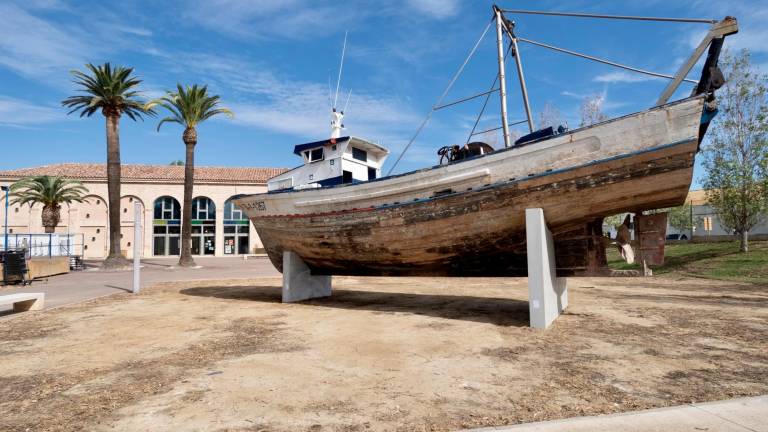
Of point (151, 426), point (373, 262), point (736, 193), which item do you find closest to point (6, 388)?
point (151, 426)

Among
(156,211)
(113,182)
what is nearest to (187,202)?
(113,182)

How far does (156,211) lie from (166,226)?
1794 mm

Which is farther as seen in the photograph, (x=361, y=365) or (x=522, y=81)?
(x=522, y=81)

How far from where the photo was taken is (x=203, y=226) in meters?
43.3

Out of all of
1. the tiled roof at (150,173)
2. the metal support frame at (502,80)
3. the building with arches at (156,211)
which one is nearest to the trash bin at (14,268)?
the metal support frame at (502,80)

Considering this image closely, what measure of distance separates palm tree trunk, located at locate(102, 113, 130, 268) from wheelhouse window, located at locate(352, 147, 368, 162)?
858 inches

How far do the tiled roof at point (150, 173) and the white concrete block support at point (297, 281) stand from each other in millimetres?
33373

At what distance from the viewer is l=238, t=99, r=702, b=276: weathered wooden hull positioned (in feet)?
22.2

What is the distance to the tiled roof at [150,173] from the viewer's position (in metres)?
40.7

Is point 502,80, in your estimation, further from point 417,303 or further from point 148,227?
point 148,227

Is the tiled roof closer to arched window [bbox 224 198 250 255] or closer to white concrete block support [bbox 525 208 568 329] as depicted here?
arched window [bbox 224 198 250 255]

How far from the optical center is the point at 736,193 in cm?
2239

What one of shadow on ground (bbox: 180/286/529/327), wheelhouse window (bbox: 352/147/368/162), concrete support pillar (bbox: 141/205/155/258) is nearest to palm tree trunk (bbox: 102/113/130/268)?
concrete support pillar (bbox: 141/205/155/258)

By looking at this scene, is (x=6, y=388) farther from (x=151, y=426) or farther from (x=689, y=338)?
(x=689, y=338)
